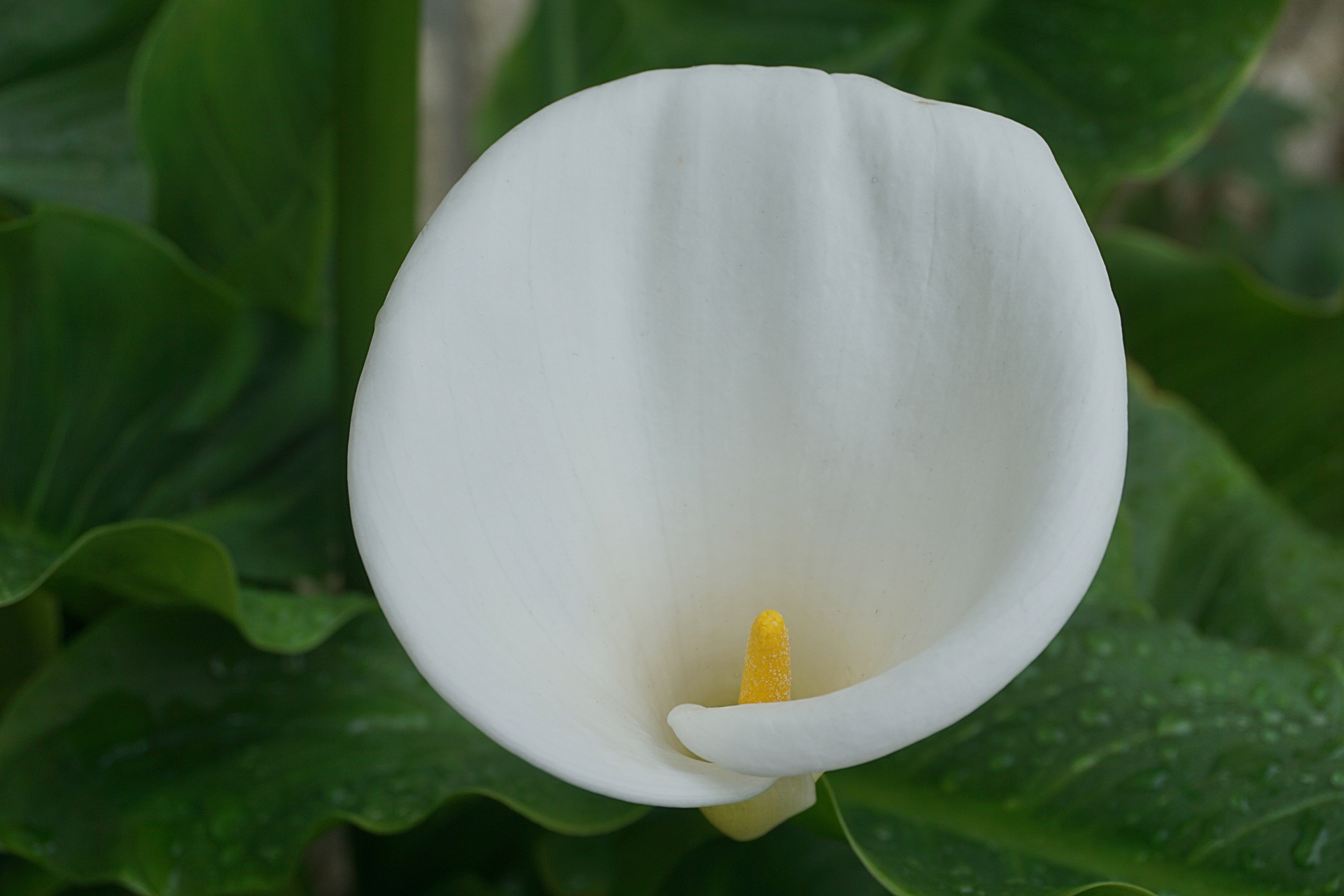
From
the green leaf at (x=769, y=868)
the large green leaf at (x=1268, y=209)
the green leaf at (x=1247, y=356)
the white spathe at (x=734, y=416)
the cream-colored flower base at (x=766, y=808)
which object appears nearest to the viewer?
the white spathe at (x=734, y=416)

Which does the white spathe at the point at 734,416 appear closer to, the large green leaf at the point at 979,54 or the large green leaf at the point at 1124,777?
the large green leaf at the point at 1124,777

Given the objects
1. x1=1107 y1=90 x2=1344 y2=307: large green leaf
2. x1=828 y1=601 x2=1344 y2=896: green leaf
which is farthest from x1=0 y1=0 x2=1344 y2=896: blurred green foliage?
x1=1107 y1=90 x2=1344 y2=307: large green leaf

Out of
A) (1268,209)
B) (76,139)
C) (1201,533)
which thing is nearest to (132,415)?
(76,139)

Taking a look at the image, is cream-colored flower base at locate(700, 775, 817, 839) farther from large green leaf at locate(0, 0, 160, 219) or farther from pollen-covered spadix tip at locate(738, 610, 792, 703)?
large green leaf at locate(0, 0, 160, 219)

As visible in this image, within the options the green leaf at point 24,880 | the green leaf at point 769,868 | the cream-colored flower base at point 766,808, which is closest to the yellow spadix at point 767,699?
the cream-colored flower base at point 766,808

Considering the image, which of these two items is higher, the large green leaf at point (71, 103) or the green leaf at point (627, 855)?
the large green leaf at point (71, 103)

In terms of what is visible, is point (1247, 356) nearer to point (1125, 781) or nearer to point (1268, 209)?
point (1125, 781)

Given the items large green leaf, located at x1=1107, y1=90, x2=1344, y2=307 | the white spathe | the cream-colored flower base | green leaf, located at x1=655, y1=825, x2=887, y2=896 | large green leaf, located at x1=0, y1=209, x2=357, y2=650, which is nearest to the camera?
the white spathe

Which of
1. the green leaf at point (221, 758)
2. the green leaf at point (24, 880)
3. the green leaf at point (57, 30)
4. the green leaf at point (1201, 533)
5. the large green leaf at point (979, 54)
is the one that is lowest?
the green leaf at point (24, 880)
